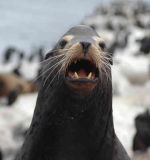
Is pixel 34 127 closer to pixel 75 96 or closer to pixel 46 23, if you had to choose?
pixel 75 96

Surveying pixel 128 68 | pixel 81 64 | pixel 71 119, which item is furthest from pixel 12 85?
pixel 81 64

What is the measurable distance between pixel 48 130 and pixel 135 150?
4.26m

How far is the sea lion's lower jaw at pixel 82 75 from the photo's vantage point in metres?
2.29

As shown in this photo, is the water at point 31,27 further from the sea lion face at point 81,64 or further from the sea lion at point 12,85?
the sea lion face at point 81,64

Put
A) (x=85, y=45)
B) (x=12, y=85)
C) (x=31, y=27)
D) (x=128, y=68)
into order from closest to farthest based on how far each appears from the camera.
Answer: (x=85, y=45)
(x=12, y=85)
(x=128, y=68)
(x=31, y=27)

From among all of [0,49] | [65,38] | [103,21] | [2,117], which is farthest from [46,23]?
[65,38]

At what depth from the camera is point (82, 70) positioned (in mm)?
2412

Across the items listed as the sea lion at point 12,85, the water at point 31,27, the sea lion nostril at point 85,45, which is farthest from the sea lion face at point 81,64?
the water at point 31,27

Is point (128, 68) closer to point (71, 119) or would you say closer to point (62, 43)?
point (62, 43)

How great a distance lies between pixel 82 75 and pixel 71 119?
375 mm

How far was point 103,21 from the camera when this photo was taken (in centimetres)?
2884

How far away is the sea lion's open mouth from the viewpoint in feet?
7.79

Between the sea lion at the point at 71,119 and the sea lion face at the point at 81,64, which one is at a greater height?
the sea lion face at the point at 81,64

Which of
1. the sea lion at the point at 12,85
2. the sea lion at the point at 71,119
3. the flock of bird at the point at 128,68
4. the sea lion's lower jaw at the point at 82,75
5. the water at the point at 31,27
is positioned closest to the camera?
the sea lion's lower jaw at the point at 82,75
